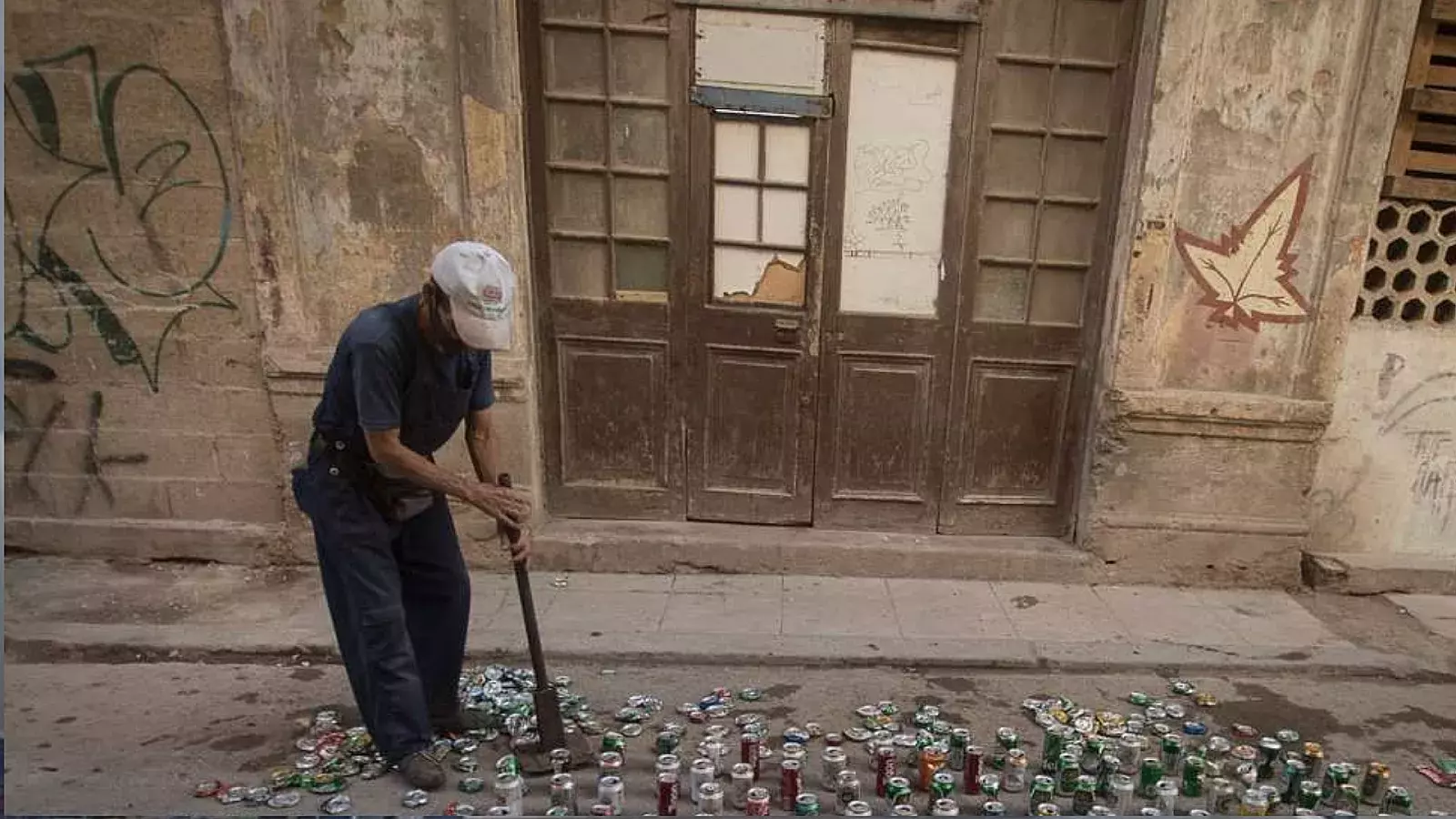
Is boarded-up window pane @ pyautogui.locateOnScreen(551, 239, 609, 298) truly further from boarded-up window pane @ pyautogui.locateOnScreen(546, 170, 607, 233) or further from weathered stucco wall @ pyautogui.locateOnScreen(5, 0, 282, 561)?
weathered stucco wall @ pyautogui.locateOnScreen(5, 0, 282, 561)

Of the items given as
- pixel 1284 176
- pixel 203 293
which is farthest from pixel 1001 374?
pixel 203 293

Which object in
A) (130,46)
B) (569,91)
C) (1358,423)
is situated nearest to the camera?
(130,46)

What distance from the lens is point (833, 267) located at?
4504 mm

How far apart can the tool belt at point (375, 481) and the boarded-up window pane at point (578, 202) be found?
2.02 metres

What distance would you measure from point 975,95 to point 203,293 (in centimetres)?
407

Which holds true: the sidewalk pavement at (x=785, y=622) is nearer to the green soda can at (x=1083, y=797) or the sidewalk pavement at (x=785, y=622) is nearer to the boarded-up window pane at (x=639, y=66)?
the green soda can at (x=1083, y=797)

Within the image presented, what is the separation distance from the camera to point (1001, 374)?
4629 mm

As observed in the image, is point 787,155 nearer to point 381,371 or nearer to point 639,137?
point 639,137

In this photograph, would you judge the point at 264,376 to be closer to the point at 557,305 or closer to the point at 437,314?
the point at 557,305

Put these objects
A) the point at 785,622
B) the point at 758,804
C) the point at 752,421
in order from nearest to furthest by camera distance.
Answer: the point at 758,804, the point at 785,622, the point at 752,421

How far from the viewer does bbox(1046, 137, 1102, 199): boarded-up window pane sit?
4.39 metres

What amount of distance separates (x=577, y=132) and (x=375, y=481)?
91.0 inches

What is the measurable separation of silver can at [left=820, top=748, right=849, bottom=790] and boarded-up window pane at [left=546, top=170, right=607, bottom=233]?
9.21ft

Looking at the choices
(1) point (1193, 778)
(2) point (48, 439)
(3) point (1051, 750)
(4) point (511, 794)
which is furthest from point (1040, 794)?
(2) point (48, 439)
